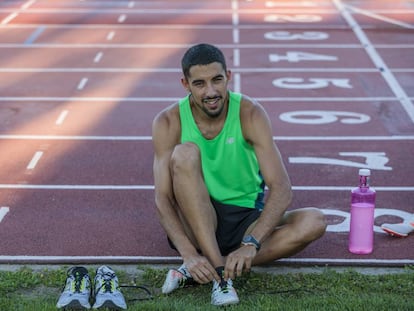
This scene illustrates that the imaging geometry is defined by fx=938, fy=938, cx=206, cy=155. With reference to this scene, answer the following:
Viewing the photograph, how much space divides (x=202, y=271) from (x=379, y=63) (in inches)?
316

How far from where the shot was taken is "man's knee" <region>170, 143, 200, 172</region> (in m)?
5.43

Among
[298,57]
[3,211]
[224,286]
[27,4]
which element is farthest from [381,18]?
[224,286]

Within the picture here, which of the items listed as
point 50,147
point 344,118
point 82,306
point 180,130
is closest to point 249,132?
point 180,130

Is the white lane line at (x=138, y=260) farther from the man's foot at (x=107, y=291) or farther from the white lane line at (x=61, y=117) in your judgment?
the white lane line at (x=61, y=117)

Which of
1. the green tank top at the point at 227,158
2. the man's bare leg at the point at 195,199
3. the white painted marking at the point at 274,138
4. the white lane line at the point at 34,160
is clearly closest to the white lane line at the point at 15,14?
the white painted marking at the point at 274,138

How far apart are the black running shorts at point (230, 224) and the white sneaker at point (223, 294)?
58 centimetres

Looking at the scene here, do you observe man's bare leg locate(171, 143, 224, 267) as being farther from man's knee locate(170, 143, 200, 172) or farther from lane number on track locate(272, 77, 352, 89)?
lane number on track locate(272, 77, 352, 89)

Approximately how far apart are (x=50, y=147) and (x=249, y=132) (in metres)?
3.57

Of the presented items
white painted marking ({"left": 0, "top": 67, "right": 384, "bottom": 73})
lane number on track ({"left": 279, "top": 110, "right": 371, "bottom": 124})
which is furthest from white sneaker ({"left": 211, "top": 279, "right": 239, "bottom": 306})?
white painted marking ({"left": 0, "top": 67, "right": 384, "bottom": 73})

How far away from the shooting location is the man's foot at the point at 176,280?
209 inches

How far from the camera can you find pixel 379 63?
12.7 m

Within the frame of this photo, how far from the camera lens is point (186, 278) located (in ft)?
17.6

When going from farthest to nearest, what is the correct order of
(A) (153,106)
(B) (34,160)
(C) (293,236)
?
(A) (153,106) < (B) (34,160) < (C) (293,236)

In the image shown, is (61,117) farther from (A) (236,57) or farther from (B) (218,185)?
(B) (218,185)
